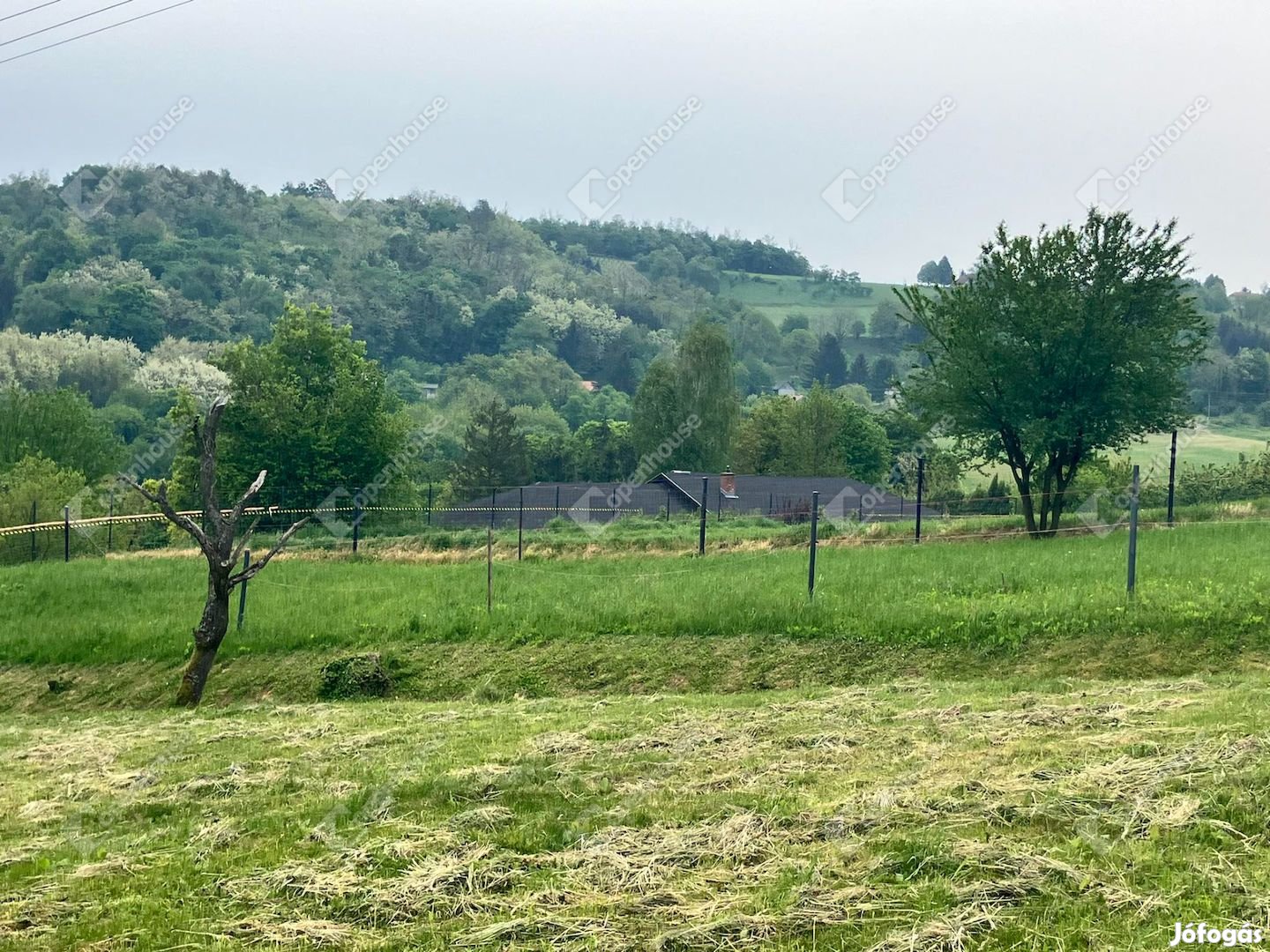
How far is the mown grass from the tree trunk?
16.6 ft

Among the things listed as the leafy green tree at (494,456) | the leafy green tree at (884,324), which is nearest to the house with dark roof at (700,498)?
the leafy green tree at (494,456)

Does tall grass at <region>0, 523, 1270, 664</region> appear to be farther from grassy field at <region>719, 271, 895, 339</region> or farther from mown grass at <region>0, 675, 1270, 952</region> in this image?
grassy field at <region>719, 271, 895, 339</region>

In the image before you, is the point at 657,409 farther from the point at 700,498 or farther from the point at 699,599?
the point at 699,599

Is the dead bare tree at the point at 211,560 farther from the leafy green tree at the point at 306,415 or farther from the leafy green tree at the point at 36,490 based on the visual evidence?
the leafy green tree at the point at 36,490

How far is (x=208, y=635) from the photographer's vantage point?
50.5 feet

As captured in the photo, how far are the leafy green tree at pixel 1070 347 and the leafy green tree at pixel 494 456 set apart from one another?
4493 cm

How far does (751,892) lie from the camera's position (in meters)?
5.68

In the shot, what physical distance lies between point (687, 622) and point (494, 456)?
5624cm

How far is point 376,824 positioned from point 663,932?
2.60 meters

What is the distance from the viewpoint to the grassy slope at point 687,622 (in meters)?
14.5

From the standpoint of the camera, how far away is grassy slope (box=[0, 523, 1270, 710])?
14.5 meters

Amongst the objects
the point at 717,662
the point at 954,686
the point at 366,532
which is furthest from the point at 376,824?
the point at 366,532

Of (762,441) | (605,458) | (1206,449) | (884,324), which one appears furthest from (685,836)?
(884,324)

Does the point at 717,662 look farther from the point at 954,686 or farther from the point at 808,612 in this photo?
the point at 954,686
